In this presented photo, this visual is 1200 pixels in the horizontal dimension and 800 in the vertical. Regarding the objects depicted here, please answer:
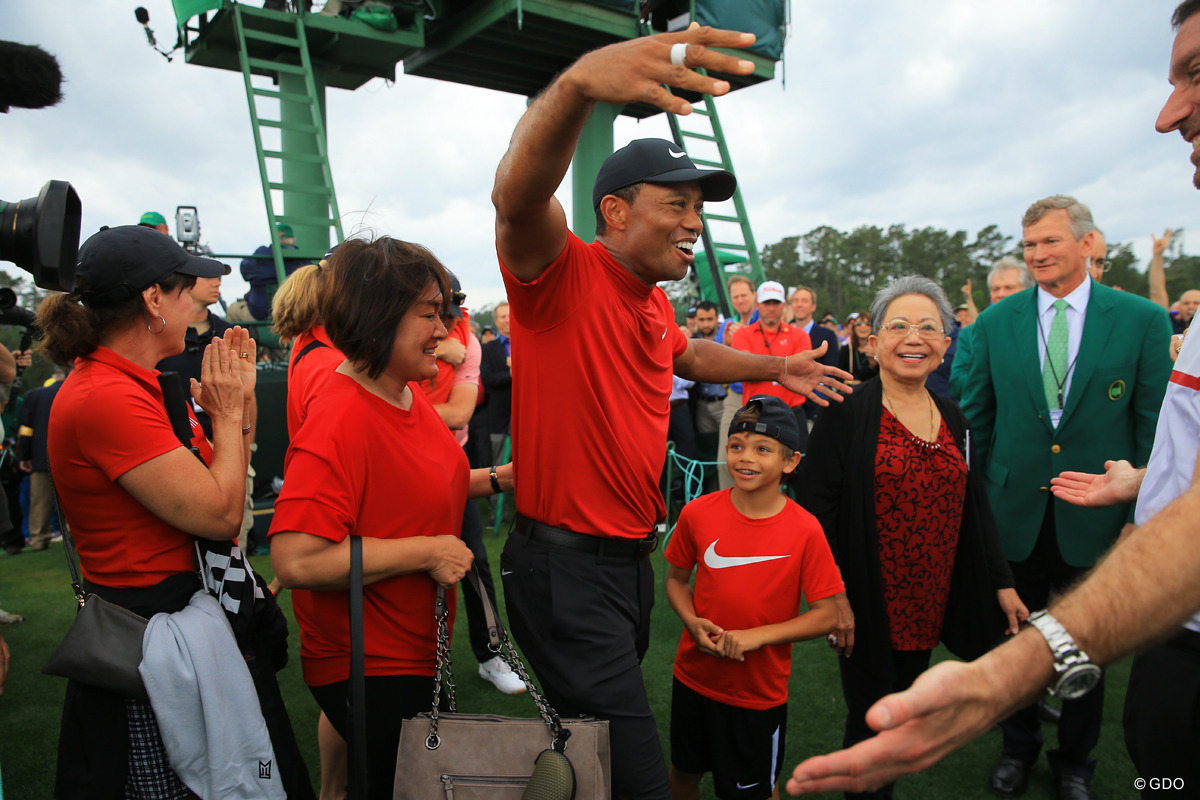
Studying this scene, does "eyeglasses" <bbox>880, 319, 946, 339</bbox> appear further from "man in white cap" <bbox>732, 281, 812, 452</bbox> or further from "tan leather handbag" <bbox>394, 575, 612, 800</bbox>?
"man in white cap" <bbox>732, 281, 812, 452</bbox>

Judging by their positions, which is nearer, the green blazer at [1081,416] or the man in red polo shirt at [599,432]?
the man in red polo shirt at [599,432]

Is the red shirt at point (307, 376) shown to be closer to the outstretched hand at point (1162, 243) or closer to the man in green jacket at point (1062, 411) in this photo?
the man in green jacket at point (1062, 411)

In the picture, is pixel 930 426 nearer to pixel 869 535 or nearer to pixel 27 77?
pixel 869 535

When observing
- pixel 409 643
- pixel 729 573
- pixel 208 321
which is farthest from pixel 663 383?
pixel 208 321

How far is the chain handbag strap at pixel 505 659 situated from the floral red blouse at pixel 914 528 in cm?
160

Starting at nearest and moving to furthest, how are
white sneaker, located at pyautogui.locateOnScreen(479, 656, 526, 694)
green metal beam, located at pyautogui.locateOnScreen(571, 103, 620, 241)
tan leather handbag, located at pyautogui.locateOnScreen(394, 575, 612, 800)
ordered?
tan leather handbag, located at pyautogui.locateOnScreen(394, 575, 612, 800) → white sneaker, located at pyautogui.locateOnScreen(479, 656, 526, 694) → green metal beam, located at pyautogui.locateOnScreen(571, 103, 620, 241)

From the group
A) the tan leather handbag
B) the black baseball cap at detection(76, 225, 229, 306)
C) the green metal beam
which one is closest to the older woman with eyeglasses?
the tan leather handbag

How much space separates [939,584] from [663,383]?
5.09 feet

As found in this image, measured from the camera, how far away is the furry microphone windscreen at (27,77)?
148cm

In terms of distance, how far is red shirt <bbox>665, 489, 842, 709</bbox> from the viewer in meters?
2.60

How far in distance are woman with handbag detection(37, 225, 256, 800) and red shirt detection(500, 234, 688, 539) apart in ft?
2.86

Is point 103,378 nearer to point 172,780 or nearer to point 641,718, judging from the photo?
point 172,780

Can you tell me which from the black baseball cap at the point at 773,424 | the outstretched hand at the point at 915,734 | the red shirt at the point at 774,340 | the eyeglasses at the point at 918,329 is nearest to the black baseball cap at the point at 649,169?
the black baseball cap at the point at 773,424

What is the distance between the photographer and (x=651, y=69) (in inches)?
54.9
